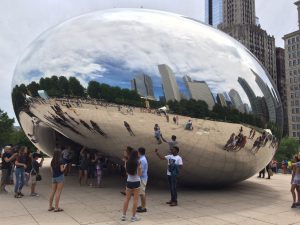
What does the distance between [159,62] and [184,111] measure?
1224mm

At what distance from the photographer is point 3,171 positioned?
8.75 metres

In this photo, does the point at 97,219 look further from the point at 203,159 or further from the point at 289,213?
→ the point at 289,213

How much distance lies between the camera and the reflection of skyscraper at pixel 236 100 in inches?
303

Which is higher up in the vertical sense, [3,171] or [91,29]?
[91,29]

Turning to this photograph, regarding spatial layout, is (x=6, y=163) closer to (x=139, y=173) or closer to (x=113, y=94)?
(x=113, y=94)

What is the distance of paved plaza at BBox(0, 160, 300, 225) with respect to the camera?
604 cm

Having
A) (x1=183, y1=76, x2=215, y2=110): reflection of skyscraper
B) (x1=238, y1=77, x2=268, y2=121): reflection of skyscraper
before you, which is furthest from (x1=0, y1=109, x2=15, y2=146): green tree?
(x1=238, y1=77, x2=268, y2=121): reflection of skyscraper

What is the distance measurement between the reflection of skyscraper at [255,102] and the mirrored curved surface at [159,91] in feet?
0.08

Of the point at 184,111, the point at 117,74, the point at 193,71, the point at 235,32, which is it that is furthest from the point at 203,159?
the point at 235,32

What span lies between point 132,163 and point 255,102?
368cm

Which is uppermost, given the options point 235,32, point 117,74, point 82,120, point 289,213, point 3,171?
point 235,32

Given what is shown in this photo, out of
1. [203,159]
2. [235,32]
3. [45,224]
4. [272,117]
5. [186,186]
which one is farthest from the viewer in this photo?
[235,32]

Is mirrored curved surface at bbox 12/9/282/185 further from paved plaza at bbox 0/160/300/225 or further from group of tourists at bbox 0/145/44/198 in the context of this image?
group of tourists at bbox 0/145/44/198

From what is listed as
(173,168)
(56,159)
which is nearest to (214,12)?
(173,168)
